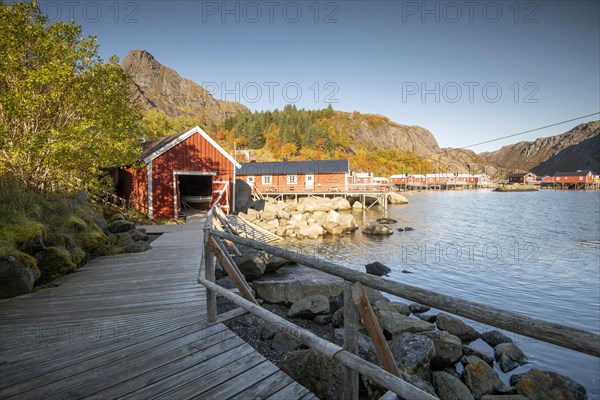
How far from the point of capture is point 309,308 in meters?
7.90

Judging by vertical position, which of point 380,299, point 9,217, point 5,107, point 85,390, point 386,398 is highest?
point 5,107

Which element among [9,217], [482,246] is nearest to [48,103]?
[9,217]

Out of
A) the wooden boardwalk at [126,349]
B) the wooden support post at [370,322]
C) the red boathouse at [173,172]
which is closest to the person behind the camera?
the wooden support post at [370,322]

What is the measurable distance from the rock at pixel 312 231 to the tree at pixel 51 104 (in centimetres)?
1341

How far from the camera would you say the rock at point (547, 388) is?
5703 millimetres

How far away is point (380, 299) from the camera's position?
950cm

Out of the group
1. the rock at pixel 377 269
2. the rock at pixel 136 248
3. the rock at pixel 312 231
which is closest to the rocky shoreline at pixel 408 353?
the rock at pixel 136 248

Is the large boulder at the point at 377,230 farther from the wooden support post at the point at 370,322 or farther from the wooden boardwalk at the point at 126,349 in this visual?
the wooden support post at the point at 370,322

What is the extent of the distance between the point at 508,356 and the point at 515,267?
10.8 meters

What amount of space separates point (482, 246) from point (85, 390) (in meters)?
23.7

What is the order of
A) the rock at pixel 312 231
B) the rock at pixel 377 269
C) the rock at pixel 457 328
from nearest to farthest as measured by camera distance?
the rock at pixel 457 328 < the rock at pixel 377 269 < the rock at pixel 312 231

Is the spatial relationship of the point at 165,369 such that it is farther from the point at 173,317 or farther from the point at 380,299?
the point at 380,299

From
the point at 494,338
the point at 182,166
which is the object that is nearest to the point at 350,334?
the point at 494,338

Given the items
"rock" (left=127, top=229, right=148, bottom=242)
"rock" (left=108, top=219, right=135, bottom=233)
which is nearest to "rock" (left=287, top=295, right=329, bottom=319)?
"rock" (left=127, top=229, right=148, bottom=242)
